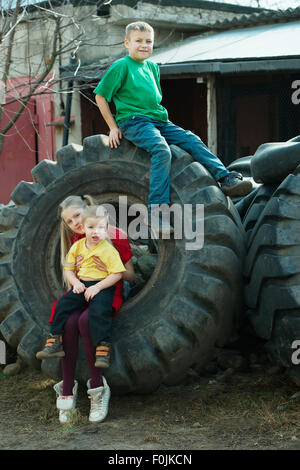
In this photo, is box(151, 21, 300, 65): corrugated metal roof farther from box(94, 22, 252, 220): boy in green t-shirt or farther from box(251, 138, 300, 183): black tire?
box(94, 22, 252, 220): boy in green t-shirt

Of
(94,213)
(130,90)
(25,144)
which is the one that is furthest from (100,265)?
(25,144)

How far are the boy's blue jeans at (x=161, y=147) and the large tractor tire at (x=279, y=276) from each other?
1.91 feet

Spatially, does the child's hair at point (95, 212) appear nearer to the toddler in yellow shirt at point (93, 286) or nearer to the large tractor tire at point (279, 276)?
the toddler in yellow shirt at point (93, 286)

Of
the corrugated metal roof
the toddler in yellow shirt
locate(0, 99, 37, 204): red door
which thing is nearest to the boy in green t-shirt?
the toddler in yellow shirt

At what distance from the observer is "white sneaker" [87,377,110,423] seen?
3672mm

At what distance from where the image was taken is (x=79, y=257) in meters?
4.05

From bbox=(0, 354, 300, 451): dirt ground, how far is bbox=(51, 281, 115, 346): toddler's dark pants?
1.63 ft

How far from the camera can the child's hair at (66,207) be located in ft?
13.6

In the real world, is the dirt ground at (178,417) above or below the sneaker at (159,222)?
below

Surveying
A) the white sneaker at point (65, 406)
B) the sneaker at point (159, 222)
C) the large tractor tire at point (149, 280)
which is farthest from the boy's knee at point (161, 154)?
the white sneaker at point (65, 406)

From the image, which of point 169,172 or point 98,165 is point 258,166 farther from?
point 98,165
